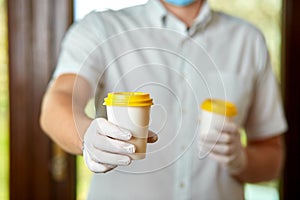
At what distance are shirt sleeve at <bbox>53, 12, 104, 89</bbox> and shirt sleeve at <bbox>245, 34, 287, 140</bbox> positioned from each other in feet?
1.00

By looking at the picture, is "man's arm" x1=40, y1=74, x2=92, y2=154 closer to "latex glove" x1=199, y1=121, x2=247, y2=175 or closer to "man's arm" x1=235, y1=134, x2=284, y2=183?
"latex glove" x1=199, y1=121, x2=247, y2=175

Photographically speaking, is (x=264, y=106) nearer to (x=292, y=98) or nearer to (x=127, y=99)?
(x=127, y=99)

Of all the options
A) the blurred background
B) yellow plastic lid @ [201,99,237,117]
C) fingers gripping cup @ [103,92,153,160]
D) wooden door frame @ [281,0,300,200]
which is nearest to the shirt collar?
yellow plastic lid @ [201,99,237,117]

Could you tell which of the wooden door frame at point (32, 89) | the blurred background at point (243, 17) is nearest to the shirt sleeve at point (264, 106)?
the blurred background at point (243, 17)

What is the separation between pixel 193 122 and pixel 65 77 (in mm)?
206

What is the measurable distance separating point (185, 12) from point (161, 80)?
189mm

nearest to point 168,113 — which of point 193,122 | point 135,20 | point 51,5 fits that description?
point 193,122

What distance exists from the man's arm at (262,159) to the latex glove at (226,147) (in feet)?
0.16

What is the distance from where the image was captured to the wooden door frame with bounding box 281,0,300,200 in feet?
5.07

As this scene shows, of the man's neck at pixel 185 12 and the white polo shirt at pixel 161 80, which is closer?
the white polo shirt at pixel 161 80

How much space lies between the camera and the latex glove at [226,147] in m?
0.51

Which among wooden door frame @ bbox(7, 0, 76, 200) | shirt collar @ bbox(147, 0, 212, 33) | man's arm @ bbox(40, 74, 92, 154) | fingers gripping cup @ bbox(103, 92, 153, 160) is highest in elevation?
shirt collar @ bbox(147, 0, 212, 33)

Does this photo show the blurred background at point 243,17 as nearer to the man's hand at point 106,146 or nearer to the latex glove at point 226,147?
the latex glove at point 226,147

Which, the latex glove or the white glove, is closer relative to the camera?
the white glove
